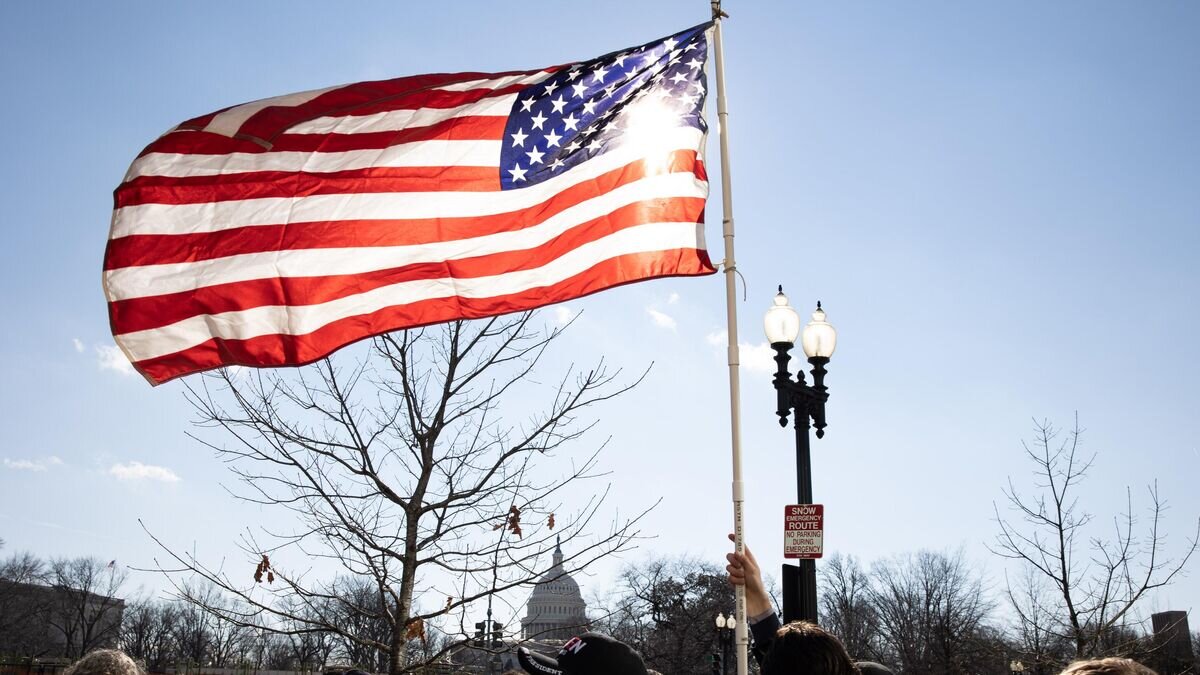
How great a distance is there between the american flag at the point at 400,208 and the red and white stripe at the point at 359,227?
0.01 metres

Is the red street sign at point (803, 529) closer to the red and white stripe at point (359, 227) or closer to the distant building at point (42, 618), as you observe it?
the red and white stripe at point (359, 227)

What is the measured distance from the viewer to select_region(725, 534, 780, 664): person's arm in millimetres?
4348

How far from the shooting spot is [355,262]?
632 centimetres

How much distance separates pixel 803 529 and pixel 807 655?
733cm

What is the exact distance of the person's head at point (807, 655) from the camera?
2922 mm

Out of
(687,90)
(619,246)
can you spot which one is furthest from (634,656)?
(687,90)

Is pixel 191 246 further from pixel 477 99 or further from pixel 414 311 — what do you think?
pixel 477 99

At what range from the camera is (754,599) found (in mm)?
4512

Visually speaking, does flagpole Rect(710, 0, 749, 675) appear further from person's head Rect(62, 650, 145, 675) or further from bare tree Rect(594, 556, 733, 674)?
bare tree Rect(594, 556, 733, 674)

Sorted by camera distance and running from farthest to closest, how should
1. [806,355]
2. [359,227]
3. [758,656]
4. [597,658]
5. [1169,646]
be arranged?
1. [1169,646]
2. [806,355]
3. [359,227]
4. [758,656]
5. [597,658]

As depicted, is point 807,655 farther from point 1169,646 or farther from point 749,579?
point 1169,646

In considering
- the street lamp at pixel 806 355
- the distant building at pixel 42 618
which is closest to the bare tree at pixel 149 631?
the distant building at pixel 42 618

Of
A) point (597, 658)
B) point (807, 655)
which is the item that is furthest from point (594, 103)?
point (807, 655)

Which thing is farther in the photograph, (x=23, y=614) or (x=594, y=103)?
(x=23, y=614)
